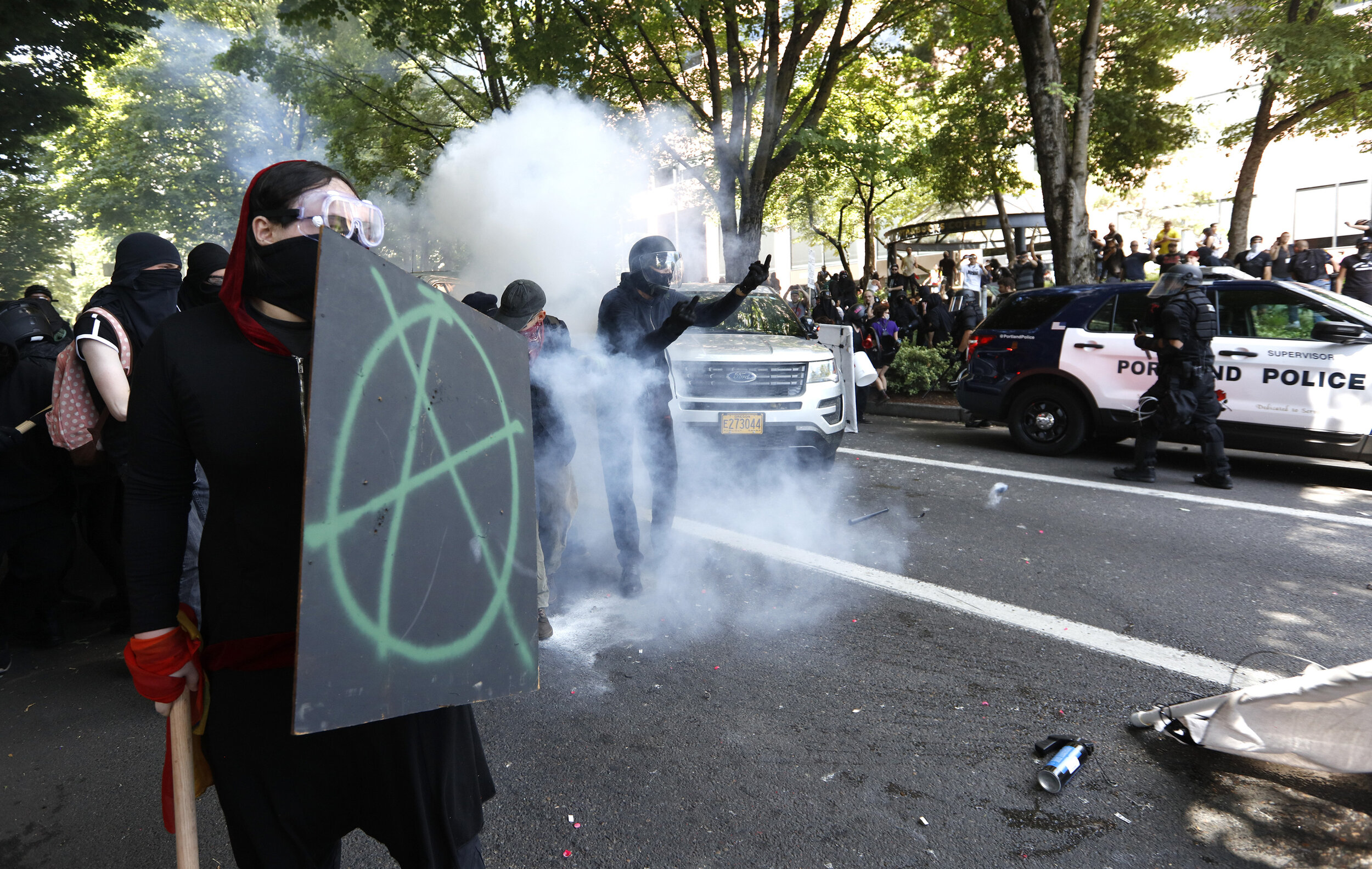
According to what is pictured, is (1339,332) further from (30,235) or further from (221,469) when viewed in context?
(30,235)

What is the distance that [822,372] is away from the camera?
22.6 ft

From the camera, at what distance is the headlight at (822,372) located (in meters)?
6.80

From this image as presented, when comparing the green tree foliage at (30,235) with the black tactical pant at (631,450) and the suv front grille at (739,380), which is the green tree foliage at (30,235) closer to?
the suv front grille at (739,380)

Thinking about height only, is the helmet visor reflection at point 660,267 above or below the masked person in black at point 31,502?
above

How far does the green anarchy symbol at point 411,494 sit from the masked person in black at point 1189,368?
6.47m

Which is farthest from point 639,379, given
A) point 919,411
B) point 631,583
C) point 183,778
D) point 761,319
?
point 919,411

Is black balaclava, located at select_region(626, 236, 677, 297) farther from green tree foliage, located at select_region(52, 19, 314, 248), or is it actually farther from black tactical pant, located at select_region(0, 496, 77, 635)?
green tree foliage, located at select_region(52, 19, 314, 248)

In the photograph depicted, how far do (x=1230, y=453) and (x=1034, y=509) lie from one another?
137 inches

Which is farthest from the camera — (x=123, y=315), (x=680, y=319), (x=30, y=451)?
(x=680, y=319)

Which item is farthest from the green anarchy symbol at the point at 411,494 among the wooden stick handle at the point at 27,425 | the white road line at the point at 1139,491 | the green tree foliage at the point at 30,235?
the green tree foliage at the point at 30,235

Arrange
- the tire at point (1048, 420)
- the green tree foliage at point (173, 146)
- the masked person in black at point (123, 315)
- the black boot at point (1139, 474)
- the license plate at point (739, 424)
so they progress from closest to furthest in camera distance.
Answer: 1. the masked person in black at point (123, 315)
2. the license plate at point (739, 424)
3. the black boot at point (1139, 474)
4. the tire at point (1048, 420)
5. the green tree foliage at point (173, 146)

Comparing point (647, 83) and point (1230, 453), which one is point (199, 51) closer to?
point (647, 83)

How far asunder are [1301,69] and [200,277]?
47.4ft

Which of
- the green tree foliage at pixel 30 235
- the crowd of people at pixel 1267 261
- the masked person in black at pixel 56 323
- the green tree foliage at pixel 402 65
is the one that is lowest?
the masked person in black at pixel 56 323
